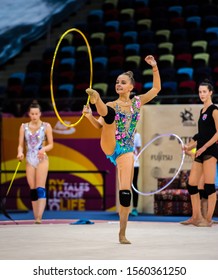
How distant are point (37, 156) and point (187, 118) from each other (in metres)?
3.21

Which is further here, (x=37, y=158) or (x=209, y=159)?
(x=37, y=158)

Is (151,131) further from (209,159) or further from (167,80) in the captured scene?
(209,159)

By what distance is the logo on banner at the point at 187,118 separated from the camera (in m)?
11.7

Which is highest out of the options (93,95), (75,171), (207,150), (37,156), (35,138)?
(93,95)

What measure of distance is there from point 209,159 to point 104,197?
12.9ft

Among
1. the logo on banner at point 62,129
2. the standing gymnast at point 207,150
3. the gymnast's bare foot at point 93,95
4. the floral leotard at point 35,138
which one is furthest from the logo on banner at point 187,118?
the gymnast's bare foot at point 93,95

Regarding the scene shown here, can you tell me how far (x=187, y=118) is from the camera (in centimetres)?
1171

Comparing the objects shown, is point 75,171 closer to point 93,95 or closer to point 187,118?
point 187,118

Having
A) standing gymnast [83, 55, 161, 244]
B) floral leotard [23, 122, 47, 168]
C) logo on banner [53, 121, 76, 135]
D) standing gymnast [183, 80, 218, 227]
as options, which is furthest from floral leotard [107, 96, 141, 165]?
logo on banner [53, 121, 76, 135]

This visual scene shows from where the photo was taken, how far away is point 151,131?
11.9 m

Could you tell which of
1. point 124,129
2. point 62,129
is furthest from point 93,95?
point 62,129
